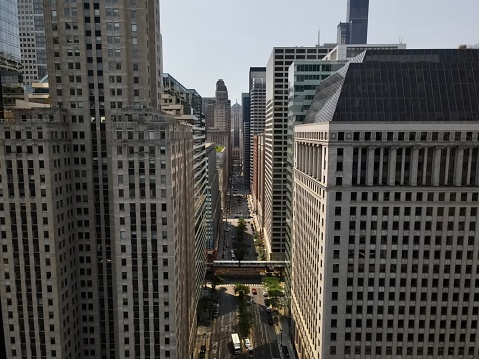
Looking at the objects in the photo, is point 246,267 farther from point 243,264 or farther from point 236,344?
point 236,344

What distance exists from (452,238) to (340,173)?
97.5 feet

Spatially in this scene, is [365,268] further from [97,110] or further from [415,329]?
[97,110]

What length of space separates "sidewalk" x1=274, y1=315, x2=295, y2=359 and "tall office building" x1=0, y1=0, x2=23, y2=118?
354ft

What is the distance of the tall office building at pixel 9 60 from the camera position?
91.7 meters

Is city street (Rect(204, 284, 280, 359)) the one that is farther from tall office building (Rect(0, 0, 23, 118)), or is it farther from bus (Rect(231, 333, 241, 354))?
tall office building (Rect(0, 0, 23, 118))

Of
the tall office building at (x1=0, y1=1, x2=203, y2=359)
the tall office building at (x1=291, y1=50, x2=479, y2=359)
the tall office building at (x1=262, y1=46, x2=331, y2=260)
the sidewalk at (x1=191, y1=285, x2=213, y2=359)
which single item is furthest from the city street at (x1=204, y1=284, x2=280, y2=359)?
the tall office building at (x1=291, y1=50, x2=479, y2=359)

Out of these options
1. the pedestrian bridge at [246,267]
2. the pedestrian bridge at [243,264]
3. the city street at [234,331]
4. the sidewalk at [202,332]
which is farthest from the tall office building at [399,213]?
the pedestrian bridge at [243,264]

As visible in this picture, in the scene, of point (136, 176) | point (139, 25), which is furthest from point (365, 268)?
point (139, 25)

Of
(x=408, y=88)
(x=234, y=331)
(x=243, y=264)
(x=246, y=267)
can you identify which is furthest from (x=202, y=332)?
(x=408, y=88)

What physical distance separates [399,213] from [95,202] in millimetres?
75146

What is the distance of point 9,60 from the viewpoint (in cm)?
9788

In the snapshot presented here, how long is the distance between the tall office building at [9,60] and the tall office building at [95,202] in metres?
13.7

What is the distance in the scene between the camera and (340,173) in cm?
7938

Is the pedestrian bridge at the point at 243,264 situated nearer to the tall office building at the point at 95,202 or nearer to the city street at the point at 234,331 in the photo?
the city street at the point at 234,331
